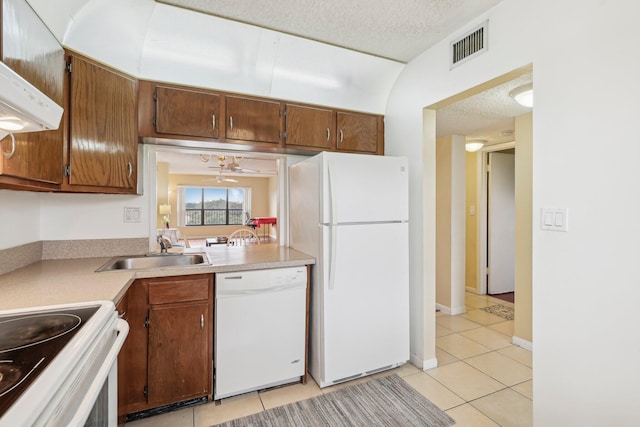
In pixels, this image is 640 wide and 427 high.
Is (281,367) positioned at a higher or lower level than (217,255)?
lower

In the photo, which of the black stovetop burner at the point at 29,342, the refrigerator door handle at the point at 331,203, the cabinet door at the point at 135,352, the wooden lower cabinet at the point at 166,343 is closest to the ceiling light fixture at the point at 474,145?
the refrigerator door handle at the point at 331,203

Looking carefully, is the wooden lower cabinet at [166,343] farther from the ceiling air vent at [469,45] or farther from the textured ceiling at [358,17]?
the ceiling air vent at [469,45]

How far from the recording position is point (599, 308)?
51.6 inches

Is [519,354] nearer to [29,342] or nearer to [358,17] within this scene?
[358,17]

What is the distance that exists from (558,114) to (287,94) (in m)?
1.73

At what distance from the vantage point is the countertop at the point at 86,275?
128cm

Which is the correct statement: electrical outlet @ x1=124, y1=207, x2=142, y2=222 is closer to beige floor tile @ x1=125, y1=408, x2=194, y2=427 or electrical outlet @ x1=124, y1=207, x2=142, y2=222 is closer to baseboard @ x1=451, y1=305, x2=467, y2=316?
beige floor tile @ x1=125, y1=408, x2=194, y2=427

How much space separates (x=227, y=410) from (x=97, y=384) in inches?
48.9

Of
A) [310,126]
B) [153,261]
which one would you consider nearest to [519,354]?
[310,126]

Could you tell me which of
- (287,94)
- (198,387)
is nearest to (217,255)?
(198,387)

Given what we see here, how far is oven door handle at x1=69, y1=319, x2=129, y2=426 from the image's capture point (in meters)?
0.74

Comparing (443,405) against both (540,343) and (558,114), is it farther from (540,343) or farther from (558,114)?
(558,114)

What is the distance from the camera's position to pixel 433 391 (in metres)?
2.10

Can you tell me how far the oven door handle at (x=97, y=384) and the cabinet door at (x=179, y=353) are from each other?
654 millimetres
